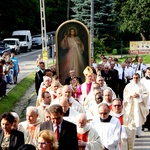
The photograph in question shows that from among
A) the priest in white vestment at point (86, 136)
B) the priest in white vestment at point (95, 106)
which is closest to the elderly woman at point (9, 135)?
the priest in white vestment at point (86, 136)

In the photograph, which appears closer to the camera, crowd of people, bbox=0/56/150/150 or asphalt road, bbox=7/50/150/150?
crowd of people, bbox=0/56/150/150

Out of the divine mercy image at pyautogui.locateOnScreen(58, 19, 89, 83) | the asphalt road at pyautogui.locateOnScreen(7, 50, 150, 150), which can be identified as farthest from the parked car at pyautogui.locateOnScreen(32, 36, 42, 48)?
the divine mercy image at pyautogui.locateOnScreen(58, 19, 89, 83)

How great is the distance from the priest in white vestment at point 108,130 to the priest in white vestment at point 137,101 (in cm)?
492

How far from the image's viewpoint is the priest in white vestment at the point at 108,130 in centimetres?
977

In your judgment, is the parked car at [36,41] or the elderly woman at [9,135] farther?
the parked car at [36,41]

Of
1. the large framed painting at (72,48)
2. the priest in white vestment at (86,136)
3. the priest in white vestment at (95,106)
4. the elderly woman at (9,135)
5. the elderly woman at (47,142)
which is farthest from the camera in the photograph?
the large framed painting at (72,48)

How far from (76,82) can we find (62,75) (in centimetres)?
559

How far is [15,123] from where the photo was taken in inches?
340

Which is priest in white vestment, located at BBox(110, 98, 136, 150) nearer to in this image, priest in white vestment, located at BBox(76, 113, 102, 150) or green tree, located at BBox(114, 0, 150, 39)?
priest in white vestment, located at BBox(76, 113, 102, 150)

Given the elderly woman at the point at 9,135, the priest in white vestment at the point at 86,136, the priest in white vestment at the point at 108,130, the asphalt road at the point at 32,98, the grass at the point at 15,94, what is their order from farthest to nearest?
the grass at the point at 15,94 < the asphalt road at the point at 32,98 < the priest in white vestment at the point at 108,130 < the priest in white vestment at the point at 86,136 < the elderly woman at the point at 9,135

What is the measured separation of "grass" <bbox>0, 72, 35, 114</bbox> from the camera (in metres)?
18.3

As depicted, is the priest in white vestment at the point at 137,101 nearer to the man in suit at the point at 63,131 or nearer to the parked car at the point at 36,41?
the man in suit at the point at 63,131

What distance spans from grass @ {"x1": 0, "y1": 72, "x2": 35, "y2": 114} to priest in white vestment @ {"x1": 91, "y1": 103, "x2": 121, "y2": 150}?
291 inches

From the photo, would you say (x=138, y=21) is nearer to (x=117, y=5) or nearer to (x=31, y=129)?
(x=117, y=5)
